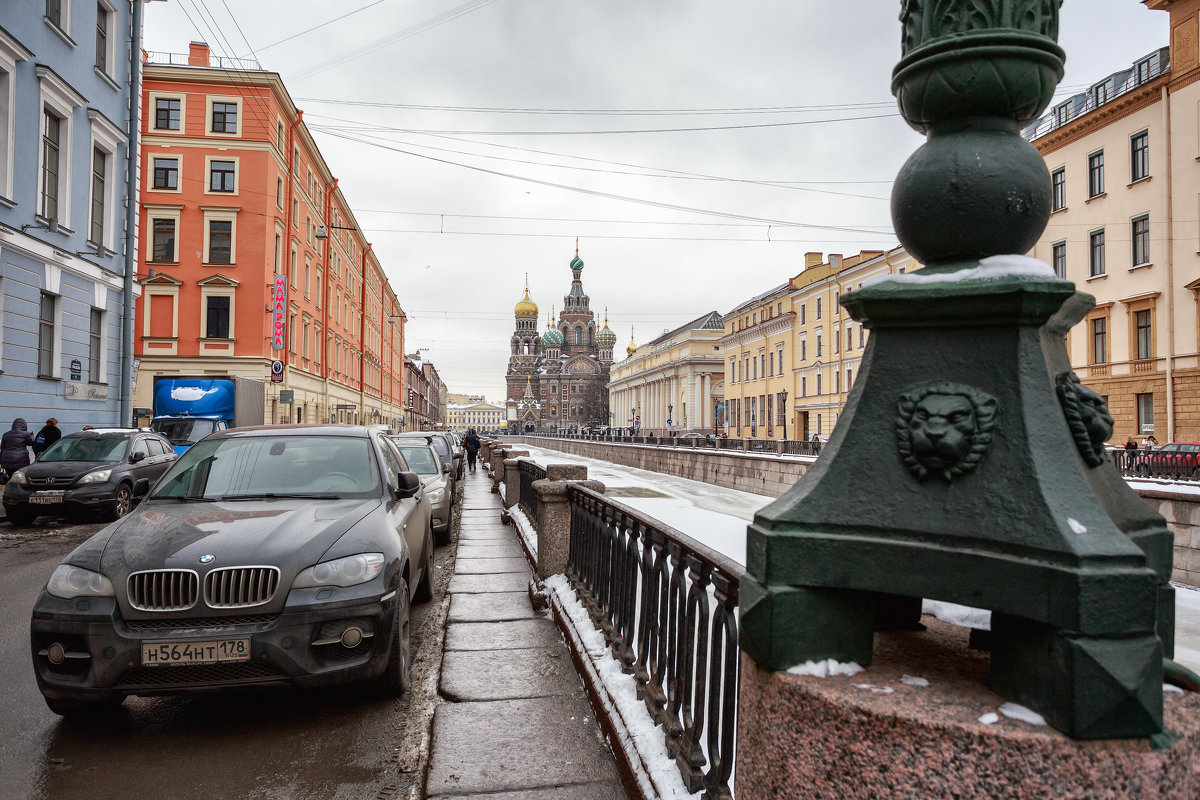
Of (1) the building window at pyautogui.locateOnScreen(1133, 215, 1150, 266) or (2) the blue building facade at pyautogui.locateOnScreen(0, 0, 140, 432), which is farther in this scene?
(1) the building window at pyautogui.locateOnScreen(1133, 215, 1150, 266)

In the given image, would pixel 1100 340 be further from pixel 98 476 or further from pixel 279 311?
pixel 279 311

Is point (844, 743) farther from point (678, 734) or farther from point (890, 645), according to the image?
point (678, 734)

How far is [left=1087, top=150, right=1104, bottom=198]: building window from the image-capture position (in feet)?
95.8

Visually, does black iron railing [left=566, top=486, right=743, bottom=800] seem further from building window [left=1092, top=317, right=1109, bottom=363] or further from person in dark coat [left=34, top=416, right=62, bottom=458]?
building window [left=1092, top=317, right=1109, bottom=363]

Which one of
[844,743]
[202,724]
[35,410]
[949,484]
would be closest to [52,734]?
[202,724]

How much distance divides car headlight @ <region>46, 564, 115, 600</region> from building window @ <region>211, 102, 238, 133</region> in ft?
105

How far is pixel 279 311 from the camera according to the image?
3030 centimetres

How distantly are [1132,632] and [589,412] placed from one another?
154 m

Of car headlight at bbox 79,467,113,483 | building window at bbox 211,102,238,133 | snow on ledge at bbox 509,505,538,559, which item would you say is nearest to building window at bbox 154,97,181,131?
building window at bbox 211,102,238,133

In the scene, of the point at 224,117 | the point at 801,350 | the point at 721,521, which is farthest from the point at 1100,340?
the point at 224,117

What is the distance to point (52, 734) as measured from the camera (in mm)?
3707

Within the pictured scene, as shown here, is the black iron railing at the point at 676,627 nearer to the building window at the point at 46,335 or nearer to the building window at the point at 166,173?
the building window at the point at 46,335

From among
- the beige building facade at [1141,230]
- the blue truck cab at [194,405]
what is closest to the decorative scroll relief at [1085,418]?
the blue truck cab at [194,405]

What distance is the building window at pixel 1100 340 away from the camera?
28.2 metres
